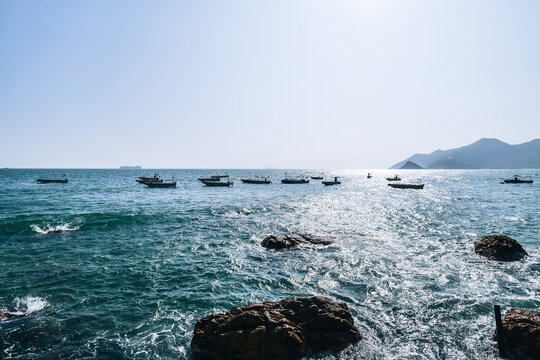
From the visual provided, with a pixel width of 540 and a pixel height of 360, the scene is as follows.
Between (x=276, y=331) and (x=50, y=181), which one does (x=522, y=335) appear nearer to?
(x=276, y=331)

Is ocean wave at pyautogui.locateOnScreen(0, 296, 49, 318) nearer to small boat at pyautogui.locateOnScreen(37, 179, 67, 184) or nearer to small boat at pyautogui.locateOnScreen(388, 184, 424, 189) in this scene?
small boat at pyautogui.locateOnScreen(388, 184, 424, 189)

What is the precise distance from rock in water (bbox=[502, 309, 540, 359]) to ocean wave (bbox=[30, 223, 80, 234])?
33545 mm

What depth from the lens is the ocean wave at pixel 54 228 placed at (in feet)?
85.7

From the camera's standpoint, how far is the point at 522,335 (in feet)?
31.0

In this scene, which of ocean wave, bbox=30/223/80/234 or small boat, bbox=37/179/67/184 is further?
small boat, bbox=37/179/67/184

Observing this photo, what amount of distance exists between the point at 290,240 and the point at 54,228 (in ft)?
80.4

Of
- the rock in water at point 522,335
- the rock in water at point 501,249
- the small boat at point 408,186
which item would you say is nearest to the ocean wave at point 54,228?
the rock in water at point 522,335

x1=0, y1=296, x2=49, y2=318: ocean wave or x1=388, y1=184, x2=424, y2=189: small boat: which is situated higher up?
x1=388, y1=184, x2=424, y2=189: small boat

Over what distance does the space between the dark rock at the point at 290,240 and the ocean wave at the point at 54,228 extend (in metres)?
20.4

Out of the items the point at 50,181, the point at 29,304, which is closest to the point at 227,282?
the point at 29,304

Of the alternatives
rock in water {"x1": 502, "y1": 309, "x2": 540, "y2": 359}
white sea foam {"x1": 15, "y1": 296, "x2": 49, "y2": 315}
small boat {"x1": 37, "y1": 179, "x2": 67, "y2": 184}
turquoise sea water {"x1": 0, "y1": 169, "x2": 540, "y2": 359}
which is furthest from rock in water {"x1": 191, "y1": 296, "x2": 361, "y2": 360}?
small boat {"x1": 37, "y1": 179, "x2": 67, "y2": 184}

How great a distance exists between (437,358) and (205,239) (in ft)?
63.8

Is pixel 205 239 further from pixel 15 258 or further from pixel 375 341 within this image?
pixel 375 341

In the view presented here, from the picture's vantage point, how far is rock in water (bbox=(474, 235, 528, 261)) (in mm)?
18875
